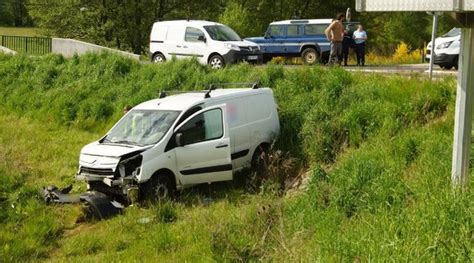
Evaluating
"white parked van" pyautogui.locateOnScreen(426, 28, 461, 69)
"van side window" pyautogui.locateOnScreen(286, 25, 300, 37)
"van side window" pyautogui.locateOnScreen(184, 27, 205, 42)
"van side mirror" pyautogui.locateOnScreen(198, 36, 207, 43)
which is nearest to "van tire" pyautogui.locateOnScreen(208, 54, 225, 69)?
"van side mirror" pyautogui.locateOnScreen(198, 36, 207, 43)

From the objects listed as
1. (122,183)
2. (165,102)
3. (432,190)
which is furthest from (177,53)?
(432,190)

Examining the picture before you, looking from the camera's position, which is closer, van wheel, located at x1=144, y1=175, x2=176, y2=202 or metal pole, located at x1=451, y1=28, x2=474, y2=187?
metal pole, located at x1=451, y1=28, x2=474, y2=187

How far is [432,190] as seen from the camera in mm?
6883

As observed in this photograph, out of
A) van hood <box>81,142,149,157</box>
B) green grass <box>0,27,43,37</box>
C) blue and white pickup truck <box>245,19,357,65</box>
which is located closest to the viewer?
van hood <box>81,142,149,157</box>

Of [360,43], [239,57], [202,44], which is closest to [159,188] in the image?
[239,57]

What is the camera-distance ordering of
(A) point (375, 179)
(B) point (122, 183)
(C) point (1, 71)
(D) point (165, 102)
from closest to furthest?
(A) point (375, 179) → (B) point (122, 183) → (D) point (165, 102) → (C) point (1, 71)

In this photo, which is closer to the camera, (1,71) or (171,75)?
(171,75)

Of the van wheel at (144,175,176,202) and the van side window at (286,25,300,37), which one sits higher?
the van side window at (286,25,300,37)

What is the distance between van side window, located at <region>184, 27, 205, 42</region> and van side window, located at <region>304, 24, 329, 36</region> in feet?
20.6

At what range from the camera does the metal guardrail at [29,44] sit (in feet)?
92.1

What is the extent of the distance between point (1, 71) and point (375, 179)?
19122mm

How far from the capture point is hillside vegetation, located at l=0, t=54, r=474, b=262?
5742 mm

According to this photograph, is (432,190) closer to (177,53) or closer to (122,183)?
(122,183)

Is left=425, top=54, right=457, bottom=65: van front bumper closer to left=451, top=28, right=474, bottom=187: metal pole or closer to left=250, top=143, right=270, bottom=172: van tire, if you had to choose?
left=250, top=143, right=270, bottom=172: van tire
